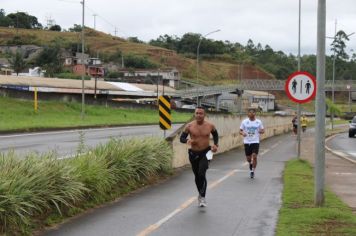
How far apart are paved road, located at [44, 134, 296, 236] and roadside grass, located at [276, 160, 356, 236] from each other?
0.20 metres

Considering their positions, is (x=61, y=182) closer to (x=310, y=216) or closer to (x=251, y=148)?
(x=310, y=216)

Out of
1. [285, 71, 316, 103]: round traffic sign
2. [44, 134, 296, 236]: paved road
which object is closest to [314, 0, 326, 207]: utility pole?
[44, 134, 296, 236]: paved road

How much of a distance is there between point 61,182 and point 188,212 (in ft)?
7.10

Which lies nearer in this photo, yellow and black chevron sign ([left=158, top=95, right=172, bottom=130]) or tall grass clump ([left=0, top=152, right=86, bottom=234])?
tall grass clump ([left=0, top=152, right=86, bottom=234])

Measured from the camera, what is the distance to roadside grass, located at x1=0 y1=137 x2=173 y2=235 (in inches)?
312

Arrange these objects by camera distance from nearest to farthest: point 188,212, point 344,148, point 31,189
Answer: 1. point 31,189
2. point 188,212
3. point 344,148

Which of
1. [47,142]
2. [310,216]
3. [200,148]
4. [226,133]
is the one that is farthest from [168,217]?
[226,133]

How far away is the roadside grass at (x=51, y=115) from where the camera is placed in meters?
35.5

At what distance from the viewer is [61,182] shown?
9.37 meters

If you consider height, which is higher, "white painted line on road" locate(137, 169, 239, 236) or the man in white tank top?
the man in white tank top

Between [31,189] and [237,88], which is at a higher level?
[237,88]

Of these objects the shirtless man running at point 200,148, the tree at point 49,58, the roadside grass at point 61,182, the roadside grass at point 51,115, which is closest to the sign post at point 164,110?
the roadside grass at point 61,182

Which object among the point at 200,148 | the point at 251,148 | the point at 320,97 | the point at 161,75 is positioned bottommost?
the point at 251,148

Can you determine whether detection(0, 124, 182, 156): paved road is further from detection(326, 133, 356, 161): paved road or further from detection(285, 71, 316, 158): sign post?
detection(326, 133, 356, 161): paved road
